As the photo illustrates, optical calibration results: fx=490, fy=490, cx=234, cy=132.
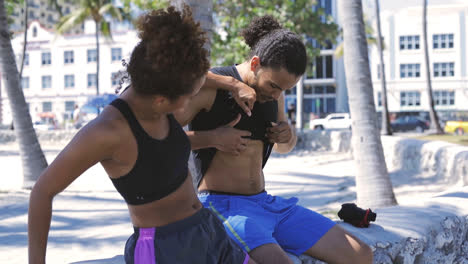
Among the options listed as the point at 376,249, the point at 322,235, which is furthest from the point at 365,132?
the point at 322,235

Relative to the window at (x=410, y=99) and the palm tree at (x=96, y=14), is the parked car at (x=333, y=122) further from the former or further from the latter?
the palm tree at (x=96, y=14)

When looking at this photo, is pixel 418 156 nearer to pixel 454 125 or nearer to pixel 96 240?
pixel 96 240

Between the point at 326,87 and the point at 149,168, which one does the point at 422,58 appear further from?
the point at 149,168

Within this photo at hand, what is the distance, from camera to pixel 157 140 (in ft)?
6.41

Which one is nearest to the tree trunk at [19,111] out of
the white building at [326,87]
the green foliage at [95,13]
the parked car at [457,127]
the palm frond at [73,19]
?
the parked car at [457,127]

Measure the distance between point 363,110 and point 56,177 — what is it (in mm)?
5313

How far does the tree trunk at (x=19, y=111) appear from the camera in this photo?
375 inches

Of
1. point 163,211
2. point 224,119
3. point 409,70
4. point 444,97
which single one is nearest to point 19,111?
point 224,119

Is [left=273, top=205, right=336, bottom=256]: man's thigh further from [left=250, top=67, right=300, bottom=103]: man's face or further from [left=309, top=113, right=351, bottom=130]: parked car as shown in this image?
[left=309, top=113, right=351, bottom=130]: parked car

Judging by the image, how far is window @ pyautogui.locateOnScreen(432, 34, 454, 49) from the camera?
1794 inches

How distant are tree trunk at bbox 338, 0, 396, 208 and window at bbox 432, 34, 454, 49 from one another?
142 ft

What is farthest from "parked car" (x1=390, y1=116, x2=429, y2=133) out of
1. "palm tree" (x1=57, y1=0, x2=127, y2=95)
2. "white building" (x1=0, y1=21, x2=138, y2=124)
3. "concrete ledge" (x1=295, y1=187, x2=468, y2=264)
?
"concrete ledge" (x1=295, y1=187, x2=468, y2=264)

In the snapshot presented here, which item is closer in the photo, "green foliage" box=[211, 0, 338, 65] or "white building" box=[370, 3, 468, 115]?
"green foliage" box=[211, 0, 338, 65]

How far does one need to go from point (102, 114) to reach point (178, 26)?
1.51 ft
